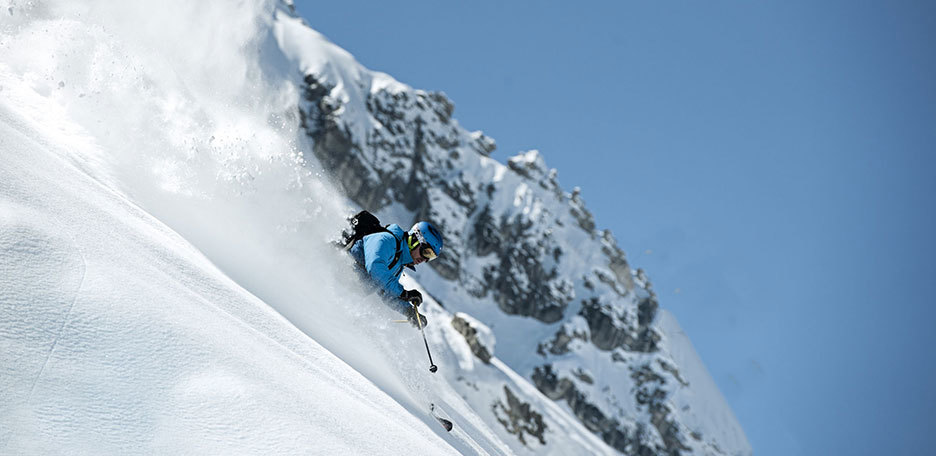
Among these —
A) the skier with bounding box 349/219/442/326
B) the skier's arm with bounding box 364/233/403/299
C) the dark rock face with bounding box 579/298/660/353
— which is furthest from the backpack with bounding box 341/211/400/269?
the dark rock face with bounding box 579/298/660/353

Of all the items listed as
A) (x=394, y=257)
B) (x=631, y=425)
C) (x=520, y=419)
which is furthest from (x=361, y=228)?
(x=631, y=425)

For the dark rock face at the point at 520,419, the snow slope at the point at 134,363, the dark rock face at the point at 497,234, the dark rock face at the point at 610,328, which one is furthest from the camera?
the dark rock face at the point at 610,328

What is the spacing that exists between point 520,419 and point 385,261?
40549 millimetres

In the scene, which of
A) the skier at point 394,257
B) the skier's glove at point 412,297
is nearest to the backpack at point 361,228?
the skier at point 394,257

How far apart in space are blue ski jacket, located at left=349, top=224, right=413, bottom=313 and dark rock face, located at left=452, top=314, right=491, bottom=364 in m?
33.0

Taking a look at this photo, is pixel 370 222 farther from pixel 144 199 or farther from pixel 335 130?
pixel 335 130

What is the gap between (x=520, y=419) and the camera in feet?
149

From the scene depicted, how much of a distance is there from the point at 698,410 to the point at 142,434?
113 m

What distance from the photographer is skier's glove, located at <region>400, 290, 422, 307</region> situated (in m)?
7.96

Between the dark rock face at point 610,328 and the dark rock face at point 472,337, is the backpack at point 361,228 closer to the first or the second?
the dark rock face at point 472,337

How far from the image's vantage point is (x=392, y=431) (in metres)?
3.34

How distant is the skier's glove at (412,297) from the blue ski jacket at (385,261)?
79mm

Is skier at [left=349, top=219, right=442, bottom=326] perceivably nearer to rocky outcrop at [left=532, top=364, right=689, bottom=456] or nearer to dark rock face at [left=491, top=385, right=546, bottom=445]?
dark rock face at [left=491, top=385, right=546, bottom=445]

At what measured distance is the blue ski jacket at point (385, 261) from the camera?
8.02 metres
